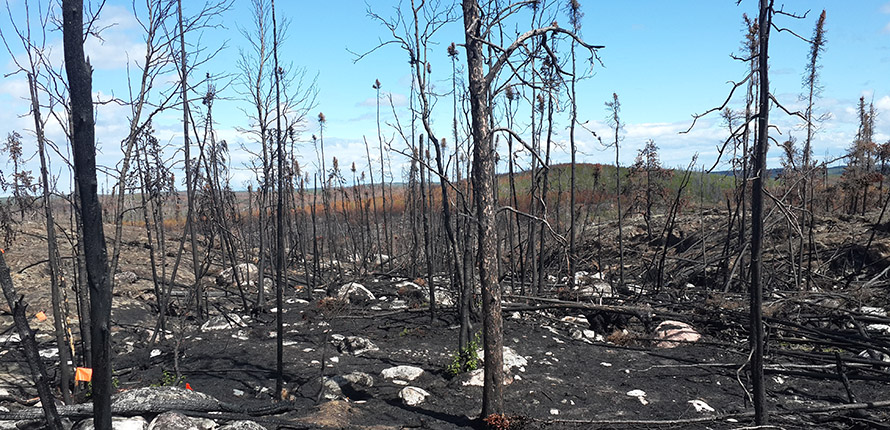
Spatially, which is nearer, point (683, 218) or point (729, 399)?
point (729, 399)

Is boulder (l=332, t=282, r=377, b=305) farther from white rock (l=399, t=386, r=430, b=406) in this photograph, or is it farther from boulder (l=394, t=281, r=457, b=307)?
white rock (l=399, t=386, r=430, b=406)

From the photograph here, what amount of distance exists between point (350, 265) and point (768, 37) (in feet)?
63.3

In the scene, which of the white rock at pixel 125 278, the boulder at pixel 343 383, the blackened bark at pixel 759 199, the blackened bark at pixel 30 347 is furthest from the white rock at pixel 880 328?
the white rock at pixel 125 278

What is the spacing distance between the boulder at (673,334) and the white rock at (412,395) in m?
4.37

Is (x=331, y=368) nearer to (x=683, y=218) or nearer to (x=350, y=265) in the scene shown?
(x=350, y=265)

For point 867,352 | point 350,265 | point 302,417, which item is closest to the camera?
point 302,417

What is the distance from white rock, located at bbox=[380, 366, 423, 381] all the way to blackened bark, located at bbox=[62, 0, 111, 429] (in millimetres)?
4942

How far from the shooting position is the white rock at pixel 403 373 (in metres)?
7.60

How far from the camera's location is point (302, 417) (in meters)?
5.75

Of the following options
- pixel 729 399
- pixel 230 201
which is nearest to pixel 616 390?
pixel 729 399

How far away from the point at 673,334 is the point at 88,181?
29.0 feet

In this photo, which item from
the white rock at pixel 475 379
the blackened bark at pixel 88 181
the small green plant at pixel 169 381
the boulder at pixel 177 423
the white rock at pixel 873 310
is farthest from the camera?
the white rock at pixel 873 310

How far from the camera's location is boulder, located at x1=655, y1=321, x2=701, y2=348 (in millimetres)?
9086

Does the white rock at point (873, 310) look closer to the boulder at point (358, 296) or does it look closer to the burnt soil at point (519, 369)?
the burnt soil at point (519, 369)
